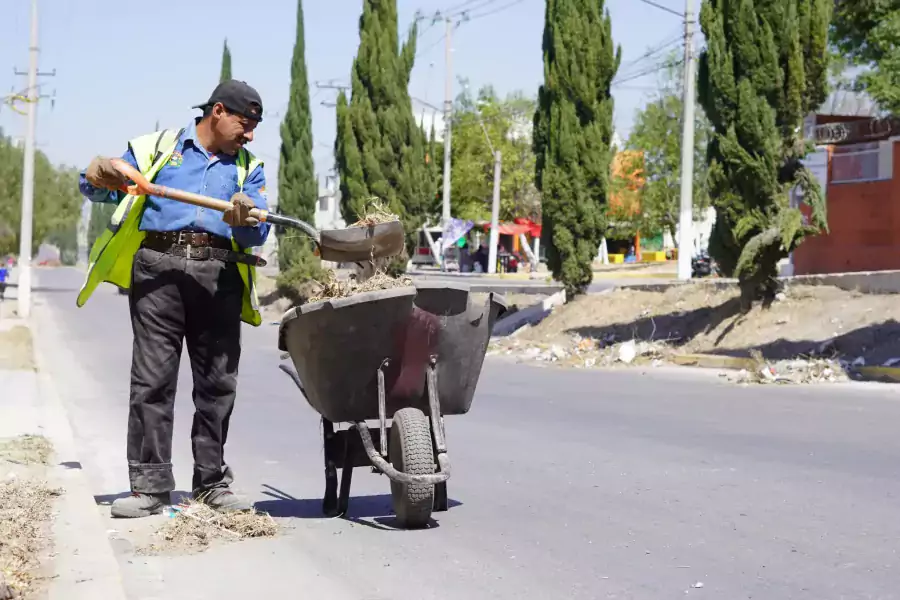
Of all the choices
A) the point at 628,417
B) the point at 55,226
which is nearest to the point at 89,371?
the point at 628,417

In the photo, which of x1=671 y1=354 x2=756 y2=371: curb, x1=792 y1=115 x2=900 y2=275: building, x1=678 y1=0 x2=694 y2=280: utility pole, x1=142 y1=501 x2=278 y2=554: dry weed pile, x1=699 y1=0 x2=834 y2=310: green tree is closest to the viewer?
x1=142 y1=501 x2=278 y2=554: dry weed pile

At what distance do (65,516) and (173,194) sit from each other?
5.23 feet

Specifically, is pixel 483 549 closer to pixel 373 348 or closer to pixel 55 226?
pixel 373 348

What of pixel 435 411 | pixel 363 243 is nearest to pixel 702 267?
pixel 435 411

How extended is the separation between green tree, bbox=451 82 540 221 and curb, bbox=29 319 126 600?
6562 centimetres

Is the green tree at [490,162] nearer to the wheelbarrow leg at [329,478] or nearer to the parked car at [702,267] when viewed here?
the parked car at [702,267]

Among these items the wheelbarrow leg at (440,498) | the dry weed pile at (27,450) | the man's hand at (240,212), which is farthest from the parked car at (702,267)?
the man's hand at (240,212)

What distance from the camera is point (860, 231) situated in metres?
27.4

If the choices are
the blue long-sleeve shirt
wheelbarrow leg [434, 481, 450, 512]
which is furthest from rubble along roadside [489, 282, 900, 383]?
the blue long-sleeve shirt

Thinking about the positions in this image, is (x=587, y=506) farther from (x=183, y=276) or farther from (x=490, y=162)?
(x=490, y=162)

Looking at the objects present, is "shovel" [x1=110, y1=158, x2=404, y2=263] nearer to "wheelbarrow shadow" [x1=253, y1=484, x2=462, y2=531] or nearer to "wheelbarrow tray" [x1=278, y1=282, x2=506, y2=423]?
"wheelbarrow tray" [x1=278, y1=282, x2=506, y2=423]

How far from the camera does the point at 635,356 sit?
19.5m

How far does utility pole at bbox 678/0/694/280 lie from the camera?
2900 cm

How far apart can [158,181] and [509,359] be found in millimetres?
15397
